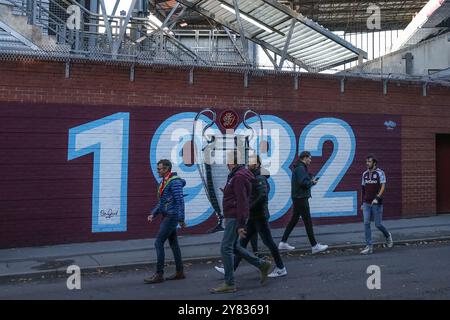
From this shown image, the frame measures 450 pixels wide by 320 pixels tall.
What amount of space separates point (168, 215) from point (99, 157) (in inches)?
156

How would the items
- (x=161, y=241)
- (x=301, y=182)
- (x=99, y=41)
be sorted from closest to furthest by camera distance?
1. (x=161, y=241)
2. (x=301, y=182)
3. (x=99, y=41)

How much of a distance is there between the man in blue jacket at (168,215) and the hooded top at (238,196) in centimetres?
93

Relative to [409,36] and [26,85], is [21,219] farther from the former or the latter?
[409,36]

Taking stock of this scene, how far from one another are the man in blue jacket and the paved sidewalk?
4.09ft

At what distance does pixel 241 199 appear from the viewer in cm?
676

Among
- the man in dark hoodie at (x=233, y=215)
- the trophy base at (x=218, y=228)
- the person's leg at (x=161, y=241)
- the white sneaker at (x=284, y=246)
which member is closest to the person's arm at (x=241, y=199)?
the man in dark hoodie at (x=233, y=215)

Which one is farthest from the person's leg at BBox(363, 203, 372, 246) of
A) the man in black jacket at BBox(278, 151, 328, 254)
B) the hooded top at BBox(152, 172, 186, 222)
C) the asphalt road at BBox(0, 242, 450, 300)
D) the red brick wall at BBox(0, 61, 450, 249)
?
the hooded top at BBox(152, 172, 186, 222)

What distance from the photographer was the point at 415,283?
707 centimetres

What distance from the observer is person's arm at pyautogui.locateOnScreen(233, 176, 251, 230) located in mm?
6715

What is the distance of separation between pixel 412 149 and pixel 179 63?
6.93m

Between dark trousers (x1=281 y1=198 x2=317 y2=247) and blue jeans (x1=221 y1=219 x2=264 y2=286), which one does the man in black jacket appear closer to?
dark trousers (x1=281 y1=198 x2=317 y2=247)

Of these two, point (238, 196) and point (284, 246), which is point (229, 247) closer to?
point (238, 196)

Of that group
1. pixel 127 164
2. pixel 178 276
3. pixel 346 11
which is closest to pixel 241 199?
pixel 178 276

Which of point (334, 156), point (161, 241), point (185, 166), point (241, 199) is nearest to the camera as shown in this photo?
point (241, 199)
